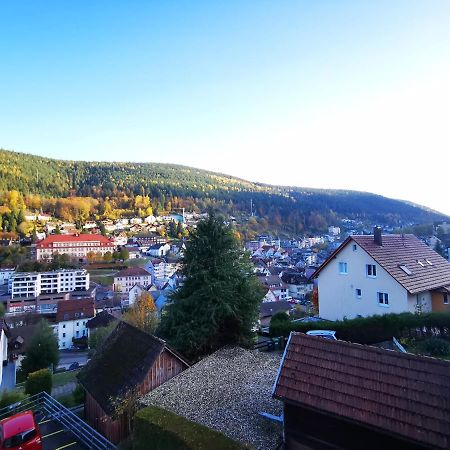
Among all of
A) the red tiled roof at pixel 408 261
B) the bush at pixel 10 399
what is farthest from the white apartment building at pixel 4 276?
the red tiled roof at pixel 408 261

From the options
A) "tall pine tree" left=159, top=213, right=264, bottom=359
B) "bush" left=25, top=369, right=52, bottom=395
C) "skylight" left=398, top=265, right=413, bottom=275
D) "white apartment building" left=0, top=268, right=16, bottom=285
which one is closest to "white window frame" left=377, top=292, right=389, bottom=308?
"skylight" left=398, top=265, right=413, bottom=275

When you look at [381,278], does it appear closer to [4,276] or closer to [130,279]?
[130,279]

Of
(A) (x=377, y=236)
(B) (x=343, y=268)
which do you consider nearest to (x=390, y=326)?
(B) (x=343, y=268)

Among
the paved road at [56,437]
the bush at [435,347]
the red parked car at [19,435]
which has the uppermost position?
the bush at [435,347]

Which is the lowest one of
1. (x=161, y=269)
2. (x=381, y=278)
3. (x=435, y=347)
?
(x=161, y=269)

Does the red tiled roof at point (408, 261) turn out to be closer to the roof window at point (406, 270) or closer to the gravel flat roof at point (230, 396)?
the roof window at point (406, 270)

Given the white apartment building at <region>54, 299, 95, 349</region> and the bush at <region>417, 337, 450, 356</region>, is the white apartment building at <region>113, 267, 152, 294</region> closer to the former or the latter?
the white apartment building at <region>54, 299, 95, 349</region>
